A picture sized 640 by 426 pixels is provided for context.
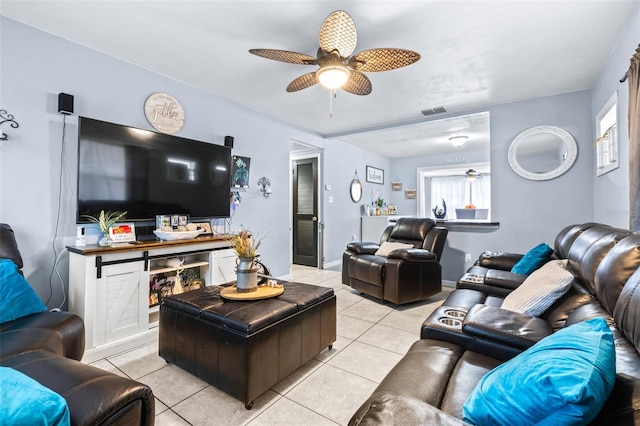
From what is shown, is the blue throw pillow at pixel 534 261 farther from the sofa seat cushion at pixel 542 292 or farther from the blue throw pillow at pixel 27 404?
the blue throw pillow at pixel 27 404

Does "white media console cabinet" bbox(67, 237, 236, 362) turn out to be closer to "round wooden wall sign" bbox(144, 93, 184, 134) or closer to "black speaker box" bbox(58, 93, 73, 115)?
"black speaker box" bbox(58, 93, 73, 115)

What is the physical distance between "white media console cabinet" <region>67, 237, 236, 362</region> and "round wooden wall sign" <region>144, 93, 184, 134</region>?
1.29 meters

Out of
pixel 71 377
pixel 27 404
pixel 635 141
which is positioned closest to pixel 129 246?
pixel 71 377

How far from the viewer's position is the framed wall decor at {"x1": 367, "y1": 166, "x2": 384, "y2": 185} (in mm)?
6750

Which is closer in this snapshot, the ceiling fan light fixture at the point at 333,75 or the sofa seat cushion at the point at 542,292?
the sofa seat cushion at the point at 542,292

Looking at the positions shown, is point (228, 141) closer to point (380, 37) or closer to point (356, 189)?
point (380, 37)

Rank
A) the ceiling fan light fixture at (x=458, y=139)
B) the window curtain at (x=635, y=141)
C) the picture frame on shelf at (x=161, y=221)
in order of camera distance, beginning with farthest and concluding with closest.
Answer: the ceiling fan light fixture at (x=458, y=139) → the picture frame on shelf at (x=161, y=221) → the window curtain at (x=635, y=141)

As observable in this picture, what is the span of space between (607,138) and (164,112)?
14.3 ft

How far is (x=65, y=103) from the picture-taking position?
2.36 meters

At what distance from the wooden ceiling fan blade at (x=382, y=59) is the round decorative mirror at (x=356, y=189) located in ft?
12.5

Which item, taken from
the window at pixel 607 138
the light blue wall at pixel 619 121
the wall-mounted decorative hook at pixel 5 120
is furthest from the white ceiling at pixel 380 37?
the wall-mounted decorative hook at pixel 5 120

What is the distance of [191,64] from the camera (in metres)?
2.83

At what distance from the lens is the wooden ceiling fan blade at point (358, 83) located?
2449mm

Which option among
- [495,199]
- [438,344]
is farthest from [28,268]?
[495,199]
